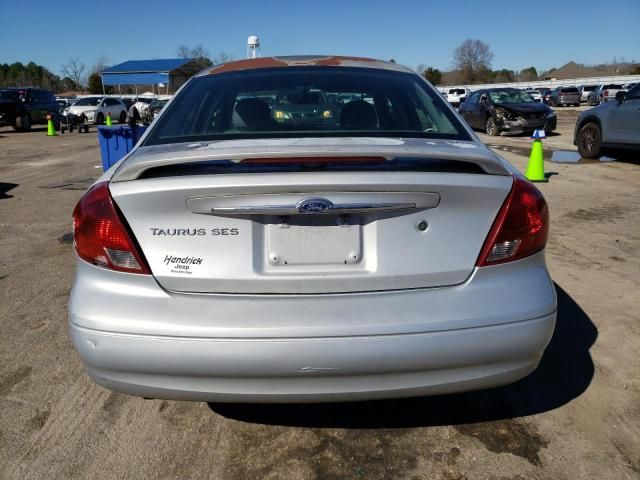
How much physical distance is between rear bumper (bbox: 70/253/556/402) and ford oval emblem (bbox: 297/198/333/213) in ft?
1.02

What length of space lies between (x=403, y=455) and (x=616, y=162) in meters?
10.8

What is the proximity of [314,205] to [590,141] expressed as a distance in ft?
36.6

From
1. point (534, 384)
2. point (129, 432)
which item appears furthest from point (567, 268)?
point (129, 432)

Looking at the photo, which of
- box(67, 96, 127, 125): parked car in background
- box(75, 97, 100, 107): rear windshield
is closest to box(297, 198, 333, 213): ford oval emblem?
box(67, 96, 127, 125): parked car in background

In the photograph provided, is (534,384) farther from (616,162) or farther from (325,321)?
(616,162)

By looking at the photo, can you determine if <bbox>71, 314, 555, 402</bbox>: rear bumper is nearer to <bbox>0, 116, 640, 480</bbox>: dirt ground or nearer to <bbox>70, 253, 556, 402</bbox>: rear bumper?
<bbox>70, 253, 556, 402</bbox>: rear bumper

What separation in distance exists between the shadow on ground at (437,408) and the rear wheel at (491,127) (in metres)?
15.8

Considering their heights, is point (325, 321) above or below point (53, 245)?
above

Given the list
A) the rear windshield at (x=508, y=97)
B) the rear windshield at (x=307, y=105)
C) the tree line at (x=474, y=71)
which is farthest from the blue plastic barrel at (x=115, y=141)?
the tree line at (x=474, y=71)

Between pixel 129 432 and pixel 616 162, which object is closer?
pixel 129 432

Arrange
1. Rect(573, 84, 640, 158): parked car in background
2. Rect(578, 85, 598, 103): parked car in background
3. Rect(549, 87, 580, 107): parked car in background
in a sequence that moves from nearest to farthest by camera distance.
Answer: Rect(573, 84, 640, 158): parked car in background, Rect(549, 87, 580, 107): parked car in background, Rect(578, 85, 598, 103): parked car in background

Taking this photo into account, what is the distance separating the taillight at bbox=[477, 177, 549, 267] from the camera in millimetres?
2031

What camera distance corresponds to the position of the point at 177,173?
197cm

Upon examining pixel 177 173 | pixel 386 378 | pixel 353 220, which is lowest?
pixel 386 378
